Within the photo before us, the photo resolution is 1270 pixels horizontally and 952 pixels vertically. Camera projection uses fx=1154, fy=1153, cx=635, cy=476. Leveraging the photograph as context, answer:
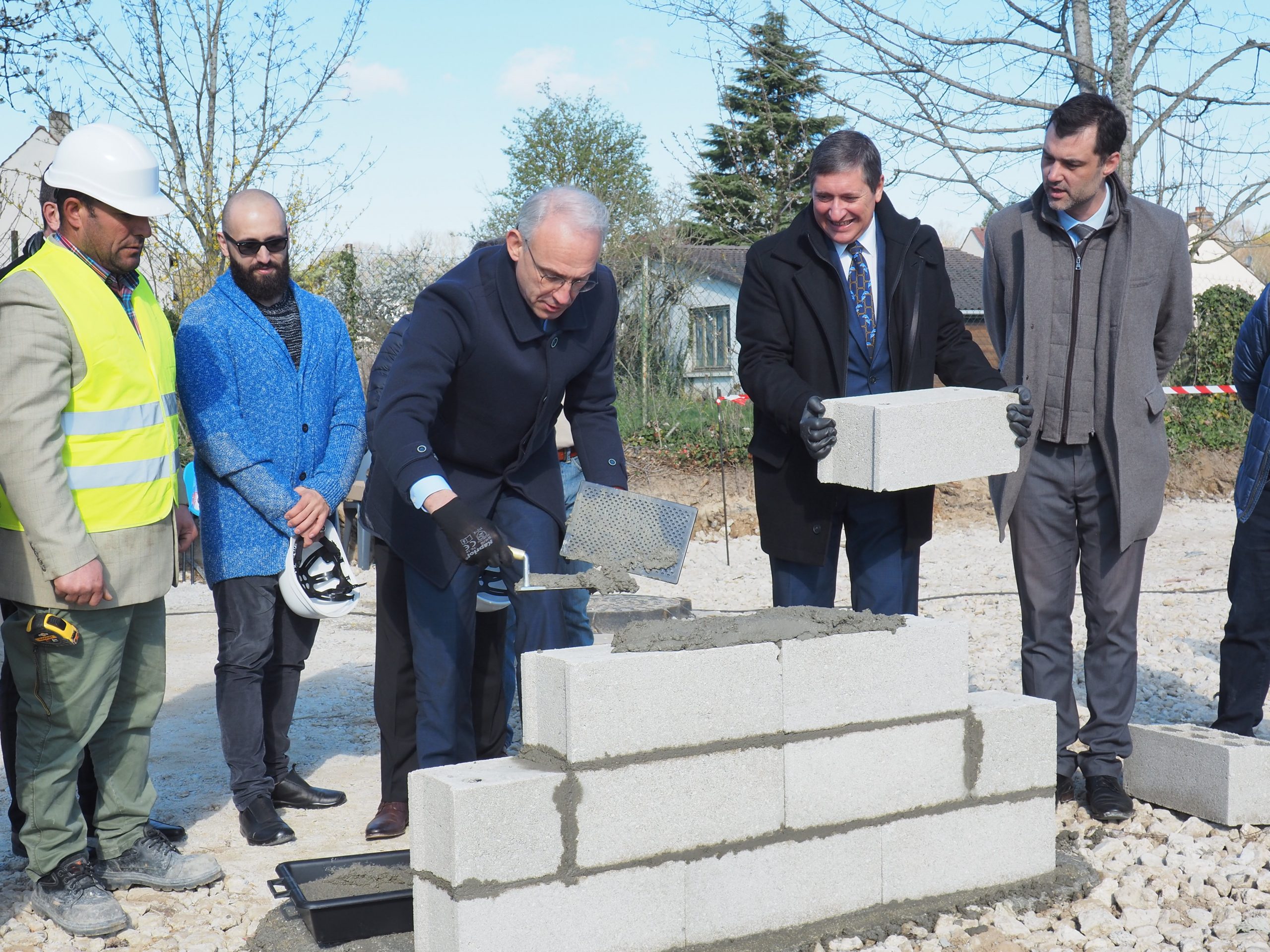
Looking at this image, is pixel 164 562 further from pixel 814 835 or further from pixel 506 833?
pixel 814 835

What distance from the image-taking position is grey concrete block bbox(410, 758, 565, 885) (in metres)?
2.65

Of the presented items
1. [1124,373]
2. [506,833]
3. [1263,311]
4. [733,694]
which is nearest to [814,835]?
[733,694]

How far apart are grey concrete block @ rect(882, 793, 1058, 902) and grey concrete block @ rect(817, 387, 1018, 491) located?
961 millimetres

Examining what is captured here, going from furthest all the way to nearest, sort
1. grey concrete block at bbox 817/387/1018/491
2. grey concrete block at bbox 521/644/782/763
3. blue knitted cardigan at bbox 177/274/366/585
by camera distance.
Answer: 1. blue knitted cardigan at bbox 177/274/366/585
2. grey concrete block at bbox 817/387/1018/491
3. grey concrete block at bbox 521/644/782/763

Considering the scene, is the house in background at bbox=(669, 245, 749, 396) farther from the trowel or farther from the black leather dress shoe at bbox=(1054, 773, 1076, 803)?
the trowel

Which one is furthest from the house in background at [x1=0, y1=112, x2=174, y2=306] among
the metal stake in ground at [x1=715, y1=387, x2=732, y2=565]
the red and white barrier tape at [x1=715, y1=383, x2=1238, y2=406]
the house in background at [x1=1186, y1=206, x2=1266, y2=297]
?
the house in background at [x1=1186, y1=206, x2=1266, y2=297]

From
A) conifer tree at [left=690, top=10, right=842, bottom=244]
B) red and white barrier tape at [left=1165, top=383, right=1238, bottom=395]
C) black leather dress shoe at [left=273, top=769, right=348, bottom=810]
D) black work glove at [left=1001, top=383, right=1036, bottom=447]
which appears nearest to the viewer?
black work glove at [left=1001, top=383, right=1036, bottom=447]

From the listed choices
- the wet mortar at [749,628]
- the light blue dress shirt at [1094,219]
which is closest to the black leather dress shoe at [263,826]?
the wet mortar at [749,628]

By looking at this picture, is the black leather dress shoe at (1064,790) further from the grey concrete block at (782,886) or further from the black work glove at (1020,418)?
the black work glove at (1020,418)

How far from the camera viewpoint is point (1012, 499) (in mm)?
3986

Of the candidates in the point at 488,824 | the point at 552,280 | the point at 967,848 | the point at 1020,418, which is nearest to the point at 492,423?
the point at 552,280

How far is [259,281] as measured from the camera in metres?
4.09

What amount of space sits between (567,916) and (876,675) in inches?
40.7

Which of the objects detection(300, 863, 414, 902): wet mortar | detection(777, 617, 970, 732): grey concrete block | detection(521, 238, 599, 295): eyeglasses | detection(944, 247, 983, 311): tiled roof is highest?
detection(944, 247, 983, 311): tiled roof
